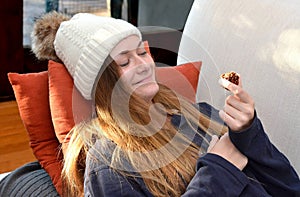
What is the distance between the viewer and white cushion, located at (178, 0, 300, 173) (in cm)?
133

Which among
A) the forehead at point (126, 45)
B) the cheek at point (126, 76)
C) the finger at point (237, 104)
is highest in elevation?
the forehead at point (126, 45)

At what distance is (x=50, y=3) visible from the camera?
9.72 ft

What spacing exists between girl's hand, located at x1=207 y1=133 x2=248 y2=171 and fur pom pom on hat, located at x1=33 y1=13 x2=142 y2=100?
38 cm

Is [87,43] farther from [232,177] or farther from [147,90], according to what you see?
[232,177]

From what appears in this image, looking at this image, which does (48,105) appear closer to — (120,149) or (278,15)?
(120,149)

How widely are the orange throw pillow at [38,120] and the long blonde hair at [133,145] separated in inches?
5.2

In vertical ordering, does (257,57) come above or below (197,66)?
above

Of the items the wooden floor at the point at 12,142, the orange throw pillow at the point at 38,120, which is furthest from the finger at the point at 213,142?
the wooden floor at the point at 12,142

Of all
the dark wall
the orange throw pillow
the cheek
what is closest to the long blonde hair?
the cheek

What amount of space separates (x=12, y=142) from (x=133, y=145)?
1.43m

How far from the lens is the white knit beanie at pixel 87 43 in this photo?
1.21m

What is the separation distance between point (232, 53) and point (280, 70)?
0.70 ft

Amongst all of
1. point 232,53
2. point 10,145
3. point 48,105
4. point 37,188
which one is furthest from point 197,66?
point 10,145

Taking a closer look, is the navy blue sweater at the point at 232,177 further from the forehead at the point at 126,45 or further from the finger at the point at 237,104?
the forehead at the point at 126,45
